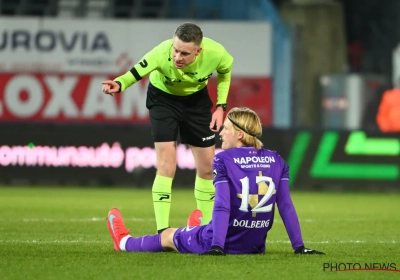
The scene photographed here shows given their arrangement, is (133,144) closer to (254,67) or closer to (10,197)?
(10,197)

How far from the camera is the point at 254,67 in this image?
20.8 meters

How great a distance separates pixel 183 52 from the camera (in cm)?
771

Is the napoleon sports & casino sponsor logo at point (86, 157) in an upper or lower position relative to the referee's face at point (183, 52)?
lower

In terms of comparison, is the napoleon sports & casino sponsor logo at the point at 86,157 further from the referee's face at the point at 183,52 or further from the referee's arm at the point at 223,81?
the referee's face at the point at 183,52

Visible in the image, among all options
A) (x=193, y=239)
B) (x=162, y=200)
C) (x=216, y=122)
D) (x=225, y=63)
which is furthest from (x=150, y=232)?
(x=193, y=239)

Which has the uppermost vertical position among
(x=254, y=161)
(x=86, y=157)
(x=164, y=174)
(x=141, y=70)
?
(x=141, y=70)

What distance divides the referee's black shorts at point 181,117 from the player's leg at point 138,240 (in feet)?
3.55

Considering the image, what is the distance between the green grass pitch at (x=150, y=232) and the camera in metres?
6.12

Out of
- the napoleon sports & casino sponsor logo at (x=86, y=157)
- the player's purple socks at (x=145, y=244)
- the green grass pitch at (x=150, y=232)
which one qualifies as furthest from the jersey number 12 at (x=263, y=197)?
the napoleon sports & casino sponsor logo at (x=86, y=157)

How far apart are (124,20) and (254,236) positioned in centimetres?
1445

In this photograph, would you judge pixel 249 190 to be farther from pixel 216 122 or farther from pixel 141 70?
pixel 141 70

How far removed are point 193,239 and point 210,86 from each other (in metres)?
13.7

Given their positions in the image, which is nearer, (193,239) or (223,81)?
(193,239)

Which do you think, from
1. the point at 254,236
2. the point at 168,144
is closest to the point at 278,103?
the point at 168,144
